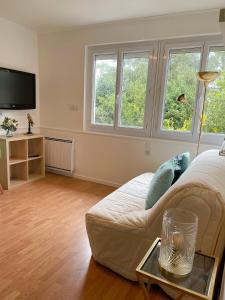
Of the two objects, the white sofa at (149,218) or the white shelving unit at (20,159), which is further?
the white shelving unit at (20,159)

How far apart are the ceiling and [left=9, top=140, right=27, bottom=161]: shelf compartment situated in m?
1.84

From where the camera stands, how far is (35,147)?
162 inches

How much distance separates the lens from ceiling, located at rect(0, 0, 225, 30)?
266cm

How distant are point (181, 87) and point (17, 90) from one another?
2.54 metres

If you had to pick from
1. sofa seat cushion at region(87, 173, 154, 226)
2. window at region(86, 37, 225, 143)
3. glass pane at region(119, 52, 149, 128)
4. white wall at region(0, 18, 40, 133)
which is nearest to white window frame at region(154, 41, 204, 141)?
window at region(86, 37, 225, 143)

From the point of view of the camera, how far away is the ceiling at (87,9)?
2664 millimetres

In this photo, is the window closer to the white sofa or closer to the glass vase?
the white sofa

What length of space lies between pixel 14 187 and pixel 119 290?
2.48m

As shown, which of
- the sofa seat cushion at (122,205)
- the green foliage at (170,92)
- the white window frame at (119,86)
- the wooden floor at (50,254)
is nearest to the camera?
the wooden floor at (50,254)

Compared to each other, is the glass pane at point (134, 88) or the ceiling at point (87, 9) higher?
the ceiling at point (87, 9)

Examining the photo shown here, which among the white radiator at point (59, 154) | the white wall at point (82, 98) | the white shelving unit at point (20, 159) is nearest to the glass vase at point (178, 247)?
the white wall at point (82, 98)

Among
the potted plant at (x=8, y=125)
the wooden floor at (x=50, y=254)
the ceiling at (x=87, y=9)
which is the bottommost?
the wooden floor at (x=50, y=254)

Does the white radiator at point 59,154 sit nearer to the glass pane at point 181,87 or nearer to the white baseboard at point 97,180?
the white baseboard at point 97,180

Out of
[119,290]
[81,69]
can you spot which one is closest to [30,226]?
[119,290]
